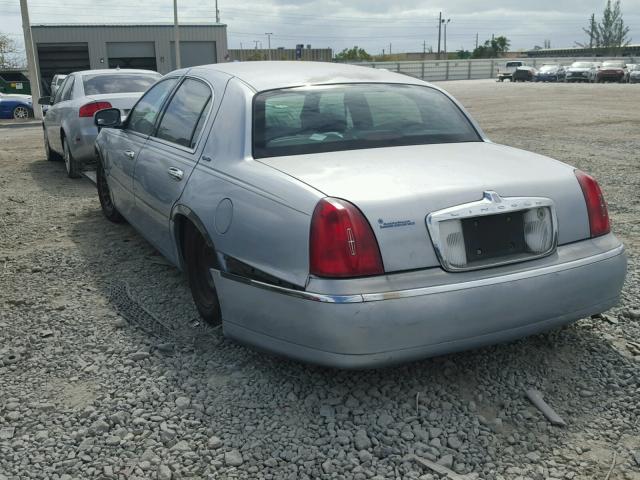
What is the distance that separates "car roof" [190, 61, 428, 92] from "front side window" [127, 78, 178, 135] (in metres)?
0.41

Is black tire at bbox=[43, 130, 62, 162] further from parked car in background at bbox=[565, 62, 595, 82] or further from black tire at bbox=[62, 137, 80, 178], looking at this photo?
parked car in background at bbox=[565, 62, 595, 82]

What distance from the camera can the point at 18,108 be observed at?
968 inches

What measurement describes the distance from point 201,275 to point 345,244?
147 centimetres

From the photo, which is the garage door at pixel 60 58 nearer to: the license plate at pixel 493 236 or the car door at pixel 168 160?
the car door at pixel 168 160

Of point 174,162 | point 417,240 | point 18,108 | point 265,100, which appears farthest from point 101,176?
point 18,108

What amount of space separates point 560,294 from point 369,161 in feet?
3.58

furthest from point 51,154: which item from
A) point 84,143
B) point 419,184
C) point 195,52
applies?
point 195,52

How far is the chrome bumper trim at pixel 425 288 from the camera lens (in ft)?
9.01

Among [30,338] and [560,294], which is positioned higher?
[560,294]

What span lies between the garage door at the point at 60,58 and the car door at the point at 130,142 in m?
45.9

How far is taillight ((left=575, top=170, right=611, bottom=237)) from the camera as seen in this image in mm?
3258

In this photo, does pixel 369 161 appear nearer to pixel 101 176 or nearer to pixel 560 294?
pixel 560 294

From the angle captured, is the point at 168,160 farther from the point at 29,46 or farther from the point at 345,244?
the point at 29,46
